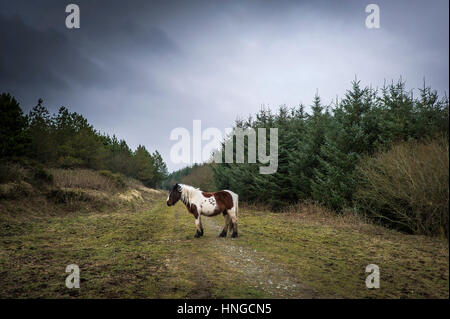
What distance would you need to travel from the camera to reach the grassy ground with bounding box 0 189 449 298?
11.8 ft

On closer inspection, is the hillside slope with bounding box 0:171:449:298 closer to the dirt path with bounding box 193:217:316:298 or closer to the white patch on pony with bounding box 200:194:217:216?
the dirt path with bounding box 193:217:316:298

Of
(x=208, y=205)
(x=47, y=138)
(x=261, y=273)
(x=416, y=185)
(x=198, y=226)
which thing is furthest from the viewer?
(x=47, y=138)

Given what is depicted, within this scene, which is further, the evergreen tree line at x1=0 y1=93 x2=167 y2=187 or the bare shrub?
the evergreen tree line at x1=0 y1=93 x2=167 y2=187

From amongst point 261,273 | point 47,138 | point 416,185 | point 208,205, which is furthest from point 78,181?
point 416,185

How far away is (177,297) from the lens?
3.37m

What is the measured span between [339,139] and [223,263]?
980 centimetres

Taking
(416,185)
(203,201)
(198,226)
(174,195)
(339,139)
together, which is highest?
(339,139)

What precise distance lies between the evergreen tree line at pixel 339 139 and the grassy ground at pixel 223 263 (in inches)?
133

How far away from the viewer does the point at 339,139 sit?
11477 mm

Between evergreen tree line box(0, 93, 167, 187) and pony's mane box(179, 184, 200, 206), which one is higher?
evergreen tree line box(0, 93, 167, 187)

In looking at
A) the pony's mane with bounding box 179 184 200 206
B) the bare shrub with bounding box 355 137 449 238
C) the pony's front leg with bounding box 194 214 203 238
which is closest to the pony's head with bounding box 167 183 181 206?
the pony's mane with bounding box 179 184 200 206

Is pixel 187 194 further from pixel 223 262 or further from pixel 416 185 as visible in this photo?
pixel 416 185

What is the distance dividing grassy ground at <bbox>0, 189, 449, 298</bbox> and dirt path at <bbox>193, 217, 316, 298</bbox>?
18mm

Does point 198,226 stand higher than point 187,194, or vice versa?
point 187,194
